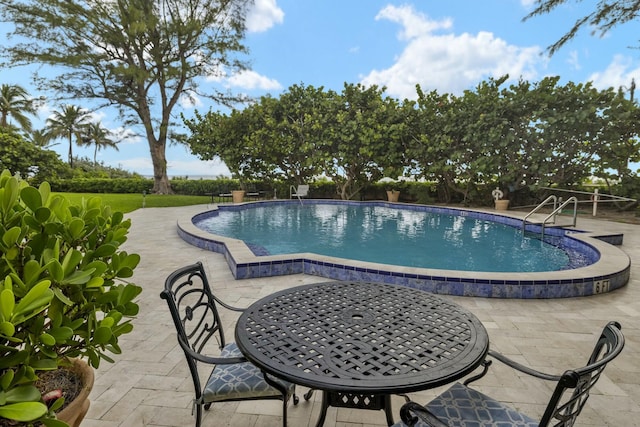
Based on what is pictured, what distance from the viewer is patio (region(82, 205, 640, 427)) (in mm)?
1861

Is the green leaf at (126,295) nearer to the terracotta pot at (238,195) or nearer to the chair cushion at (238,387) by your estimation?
the chair cushion at (238,387)

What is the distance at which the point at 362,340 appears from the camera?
1.48 metres

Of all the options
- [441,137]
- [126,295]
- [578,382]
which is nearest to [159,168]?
[441,137]

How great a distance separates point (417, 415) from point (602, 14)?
12.9 meters

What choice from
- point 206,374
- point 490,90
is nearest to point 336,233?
point 206,374

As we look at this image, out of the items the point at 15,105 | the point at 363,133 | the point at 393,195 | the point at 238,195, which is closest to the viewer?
the point at 238,195

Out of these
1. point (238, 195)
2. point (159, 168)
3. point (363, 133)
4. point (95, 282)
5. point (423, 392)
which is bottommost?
point (423, 392)

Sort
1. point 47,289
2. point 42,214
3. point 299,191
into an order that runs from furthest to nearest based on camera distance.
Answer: point 299,191 → point 42,214 → point 47,289

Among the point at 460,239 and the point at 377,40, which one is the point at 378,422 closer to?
the point at 460,239

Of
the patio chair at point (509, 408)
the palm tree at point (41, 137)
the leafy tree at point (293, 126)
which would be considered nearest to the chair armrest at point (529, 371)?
the patio chair at point (509, 408)

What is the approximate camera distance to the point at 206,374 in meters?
2.29

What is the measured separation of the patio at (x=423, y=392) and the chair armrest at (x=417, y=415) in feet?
2.22

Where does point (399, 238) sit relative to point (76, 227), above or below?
below

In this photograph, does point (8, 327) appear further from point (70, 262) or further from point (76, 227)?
point (76, 227)
